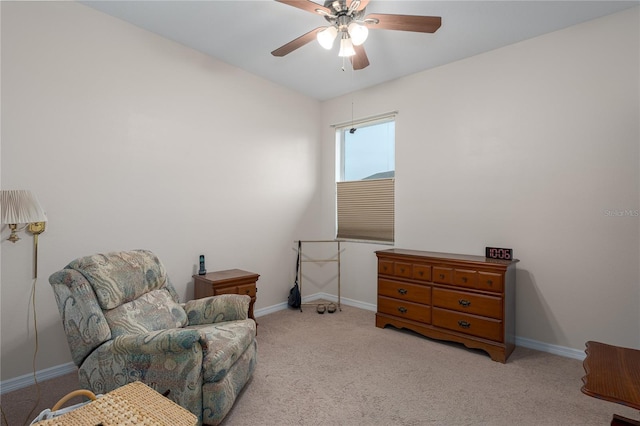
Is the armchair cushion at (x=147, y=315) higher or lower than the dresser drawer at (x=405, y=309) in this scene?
higher

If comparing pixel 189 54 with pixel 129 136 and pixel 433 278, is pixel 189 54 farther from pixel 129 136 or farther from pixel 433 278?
pixel 433 278

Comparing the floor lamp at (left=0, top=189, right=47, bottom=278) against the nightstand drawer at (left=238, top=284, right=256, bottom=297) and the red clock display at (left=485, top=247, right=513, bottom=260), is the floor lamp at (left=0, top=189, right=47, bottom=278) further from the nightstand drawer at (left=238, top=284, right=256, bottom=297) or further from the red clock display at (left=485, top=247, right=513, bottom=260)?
the red clock display at (left=485, top=247, right=513, bottom=260)

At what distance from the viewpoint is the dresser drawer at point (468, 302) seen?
2713mm

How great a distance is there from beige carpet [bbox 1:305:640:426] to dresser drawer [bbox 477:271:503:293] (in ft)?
2.02

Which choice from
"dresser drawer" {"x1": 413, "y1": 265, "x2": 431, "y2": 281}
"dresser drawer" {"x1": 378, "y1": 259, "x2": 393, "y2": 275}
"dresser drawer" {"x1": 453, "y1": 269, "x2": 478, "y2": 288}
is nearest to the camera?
"dresser drawer" {"x1": 453, "y1": 269, "x2": 478, "y2": 288}

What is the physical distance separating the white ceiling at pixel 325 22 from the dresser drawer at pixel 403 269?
219 cm

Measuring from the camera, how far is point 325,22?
271 cm

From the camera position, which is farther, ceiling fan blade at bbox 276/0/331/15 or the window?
the window

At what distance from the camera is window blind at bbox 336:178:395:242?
13.2 ft

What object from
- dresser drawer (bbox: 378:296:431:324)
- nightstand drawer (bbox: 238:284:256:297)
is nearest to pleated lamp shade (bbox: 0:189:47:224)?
nightstand drawer (bbox: 238:284:256:297)

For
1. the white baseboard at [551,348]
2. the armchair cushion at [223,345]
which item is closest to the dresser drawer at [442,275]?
the white baseboard at [551,348]

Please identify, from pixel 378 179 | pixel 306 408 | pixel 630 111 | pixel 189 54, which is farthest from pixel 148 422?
pixel 630 111

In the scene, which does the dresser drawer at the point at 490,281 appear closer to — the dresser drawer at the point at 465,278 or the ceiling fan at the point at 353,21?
the dresser drawer at the point at 465,278

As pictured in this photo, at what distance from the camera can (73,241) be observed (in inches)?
98.0
